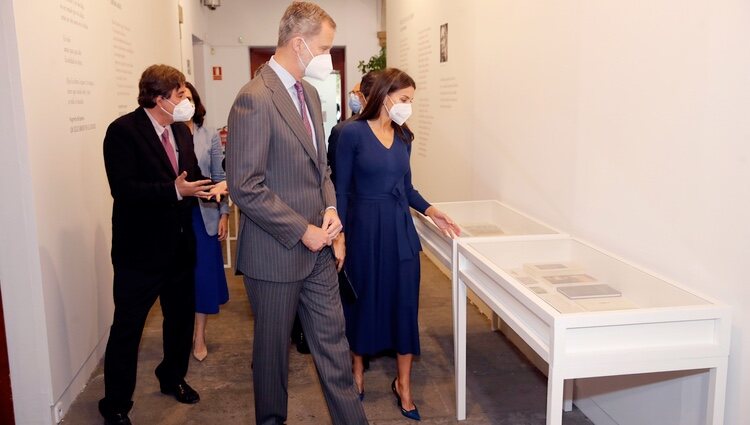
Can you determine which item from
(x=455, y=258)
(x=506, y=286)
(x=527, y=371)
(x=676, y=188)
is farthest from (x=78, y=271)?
(x=676, y=188)

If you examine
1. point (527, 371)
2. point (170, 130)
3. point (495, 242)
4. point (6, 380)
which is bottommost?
point (527, 371)

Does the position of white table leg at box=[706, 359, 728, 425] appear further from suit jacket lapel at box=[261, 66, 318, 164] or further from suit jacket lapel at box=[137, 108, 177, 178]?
suit jacket lapel at box=[137, 108, 177, 178]

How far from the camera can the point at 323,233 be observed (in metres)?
2.23

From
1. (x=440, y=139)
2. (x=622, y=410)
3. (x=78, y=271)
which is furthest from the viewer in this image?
(x=440, y=139)

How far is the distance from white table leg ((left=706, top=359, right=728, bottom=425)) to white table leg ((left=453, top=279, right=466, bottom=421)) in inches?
43.7

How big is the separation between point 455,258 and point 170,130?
146 centimetres

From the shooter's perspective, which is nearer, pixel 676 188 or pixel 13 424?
pixel 676 188

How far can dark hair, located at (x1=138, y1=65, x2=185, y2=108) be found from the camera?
2.79 meters

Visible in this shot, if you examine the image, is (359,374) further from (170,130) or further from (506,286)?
(170,130)

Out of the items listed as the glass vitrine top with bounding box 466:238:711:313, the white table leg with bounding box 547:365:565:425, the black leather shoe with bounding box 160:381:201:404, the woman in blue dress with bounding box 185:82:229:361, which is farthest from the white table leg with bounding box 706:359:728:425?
the woman in blue dress with bounding box 185:82:229:361

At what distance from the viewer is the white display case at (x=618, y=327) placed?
188 cm

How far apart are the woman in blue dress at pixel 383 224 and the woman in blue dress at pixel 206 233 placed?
37.1 inches

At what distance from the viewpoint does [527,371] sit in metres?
3.58

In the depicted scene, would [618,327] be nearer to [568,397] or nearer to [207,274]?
[568,397]
